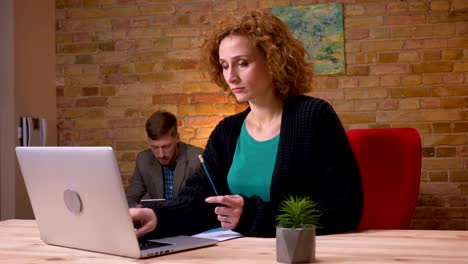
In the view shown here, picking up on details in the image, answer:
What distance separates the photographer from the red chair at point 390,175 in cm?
205

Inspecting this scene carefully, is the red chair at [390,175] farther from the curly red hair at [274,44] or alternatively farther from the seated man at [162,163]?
the seated man at [162,163]

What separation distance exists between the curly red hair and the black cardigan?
0.07 metres

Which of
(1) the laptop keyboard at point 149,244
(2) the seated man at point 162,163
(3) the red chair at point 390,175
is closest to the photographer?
(1) the laptop keyboard at point 149,244

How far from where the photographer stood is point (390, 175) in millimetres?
2088

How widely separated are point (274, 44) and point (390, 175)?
606 millimetres

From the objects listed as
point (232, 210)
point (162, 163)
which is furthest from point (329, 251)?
point (162, 163)

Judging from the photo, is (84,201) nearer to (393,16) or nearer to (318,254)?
(318,254)

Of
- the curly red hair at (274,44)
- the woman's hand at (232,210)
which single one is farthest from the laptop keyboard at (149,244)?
the curly red hair at (274,44)

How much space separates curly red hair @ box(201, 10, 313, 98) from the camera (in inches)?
73.4

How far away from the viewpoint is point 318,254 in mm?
1299

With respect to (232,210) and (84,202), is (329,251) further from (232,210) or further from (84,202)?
(84,202)

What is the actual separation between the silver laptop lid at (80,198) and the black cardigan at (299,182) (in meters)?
0.25

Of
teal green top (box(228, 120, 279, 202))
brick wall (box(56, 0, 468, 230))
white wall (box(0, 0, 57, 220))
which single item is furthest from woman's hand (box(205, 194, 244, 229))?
white wall (box(0, 0, 57, 220))

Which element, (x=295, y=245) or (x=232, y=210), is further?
(x=232, y=210)
